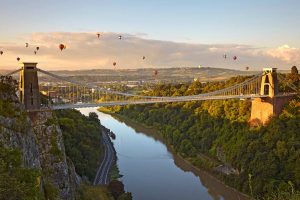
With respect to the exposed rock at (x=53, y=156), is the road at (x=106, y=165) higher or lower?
lower

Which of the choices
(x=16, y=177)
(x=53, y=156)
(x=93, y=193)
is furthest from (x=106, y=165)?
(x=16, y=177)

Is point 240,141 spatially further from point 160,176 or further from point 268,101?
point 160,176

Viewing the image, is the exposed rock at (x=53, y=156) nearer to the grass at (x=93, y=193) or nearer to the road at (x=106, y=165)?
the grass at (x=93, y=193)

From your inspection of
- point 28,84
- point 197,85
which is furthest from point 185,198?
point 197,85

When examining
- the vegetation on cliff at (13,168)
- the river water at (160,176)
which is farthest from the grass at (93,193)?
the vegetation on cliff at (13,168)

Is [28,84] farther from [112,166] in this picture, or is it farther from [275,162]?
[275,162]

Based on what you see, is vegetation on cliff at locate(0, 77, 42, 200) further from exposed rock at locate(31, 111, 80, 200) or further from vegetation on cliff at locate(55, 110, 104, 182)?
vegetation on cliff at locate(55, 110, 104, 182)

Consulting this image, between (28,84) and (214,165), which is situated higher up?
(28,84)
